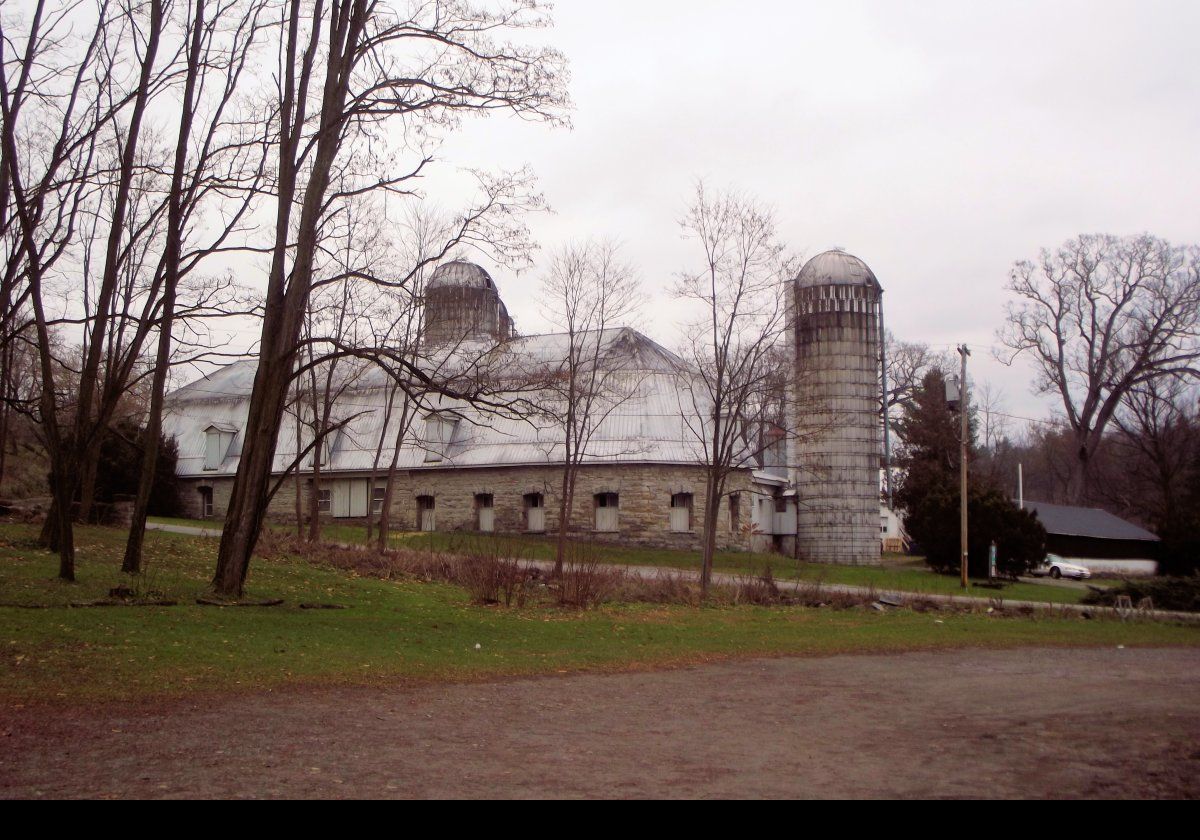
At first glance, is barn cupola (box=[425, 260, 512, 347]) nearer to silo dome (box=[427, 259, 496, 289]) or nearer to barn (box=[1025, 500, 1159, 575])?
silo dome (box=[427, 259, 496, 289])

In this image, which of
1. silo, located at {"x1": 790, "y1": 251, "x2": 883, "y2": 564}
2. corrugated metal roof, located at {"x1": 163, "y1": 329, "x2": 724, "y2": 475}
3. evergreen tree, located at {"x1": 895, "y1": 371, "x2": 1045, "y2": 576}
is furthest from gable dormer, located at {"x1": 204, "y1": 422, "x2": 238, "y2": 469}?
evergreen tree, located at {"x1": 895, "y1": 371, "x2": 1045, "y2": 576}

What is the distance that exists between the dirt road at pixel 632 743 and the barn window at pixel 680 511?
100 feet

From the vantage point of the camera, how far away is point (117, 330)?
931 inches

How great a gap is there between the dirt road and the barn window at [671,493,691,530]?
30.6 meters

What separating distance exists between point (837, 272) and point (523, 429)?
15.4 m

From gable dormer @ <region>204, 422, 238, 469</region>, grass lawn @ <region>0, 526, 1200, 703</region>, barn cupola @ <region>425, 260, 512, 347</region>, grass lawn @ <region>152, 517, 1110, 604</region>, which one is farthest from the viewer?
gable dormer @ <region>204, 422, 238, 469</region>

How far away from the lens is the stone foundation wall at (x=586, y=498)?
43.3m

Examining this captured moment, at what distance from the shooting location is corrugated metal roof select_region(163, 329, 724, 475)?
4366 cm

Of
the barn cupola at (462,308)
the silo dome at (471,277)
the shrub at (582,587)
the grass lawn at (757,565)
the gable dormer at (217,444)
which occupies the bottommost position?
the shrub at (582,587)

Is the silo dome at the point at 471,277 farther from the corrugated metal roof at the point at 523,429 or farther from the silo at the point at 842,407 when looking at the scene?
the silo at the point at 842,407

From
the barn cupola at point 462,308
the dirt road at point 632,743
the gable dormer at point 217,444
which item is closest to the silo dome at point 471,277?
the barn cupola at point 462,308

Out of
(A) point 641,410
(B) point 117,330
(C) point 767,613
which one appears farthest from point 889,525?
(B) point 117,330
